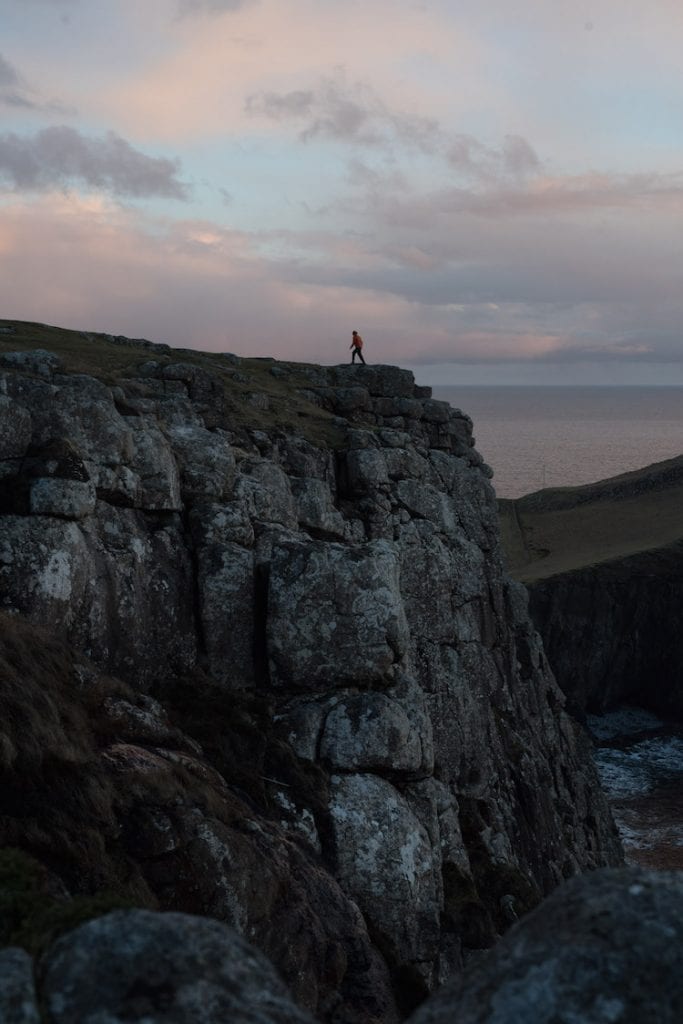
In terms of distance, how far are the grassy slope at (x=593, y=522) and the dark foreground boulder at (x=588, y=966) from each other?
85.3m

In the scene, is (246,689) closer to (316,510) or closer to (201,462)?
(201,462)

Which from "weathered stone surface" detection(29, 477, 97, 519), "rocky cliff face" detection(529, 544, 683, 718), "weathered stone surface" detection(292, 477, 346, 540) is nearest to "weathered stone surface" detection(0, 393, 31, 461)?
"weathered stone surface" detection(29, 477, 97, 519)

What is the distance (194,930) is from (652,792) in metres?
Answer: 70.4

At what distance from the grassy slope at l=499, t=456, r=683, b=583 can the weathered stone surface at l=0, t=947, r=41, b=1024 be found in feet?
285

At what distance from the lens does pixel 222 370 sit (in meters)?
45.9

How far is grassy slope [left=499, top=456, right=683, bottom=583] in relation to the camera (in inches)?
3925

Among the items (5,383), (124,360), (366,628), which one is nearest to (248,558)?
(366,628)

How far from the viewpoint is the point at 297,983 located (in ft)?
44.2

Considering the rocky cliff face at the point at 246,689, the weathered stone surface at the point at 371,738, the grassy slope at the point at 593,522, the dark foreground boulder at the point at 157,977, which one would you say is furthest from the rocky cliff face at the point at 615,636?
the dark foreground boulder at the point at 157,977

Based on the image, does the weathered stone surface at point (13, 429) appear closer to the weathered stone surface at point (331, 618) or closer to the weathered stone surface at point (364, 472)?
the weathered stone surface at point (331, 618)

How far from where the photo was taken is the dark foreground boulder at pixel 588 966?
6.23 meters

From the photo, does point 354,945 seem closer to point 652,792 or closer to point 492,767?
point 492,767

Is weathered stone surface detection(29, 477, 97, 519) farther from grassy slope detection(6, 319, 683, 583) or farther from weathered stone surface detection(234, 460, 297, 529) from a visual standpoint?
grassy slope detection(6, 319, 683, 583)

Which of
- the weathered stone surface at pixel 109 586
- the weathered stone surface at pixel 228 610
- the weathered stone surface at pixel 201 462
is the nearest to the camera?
the weathered stone surface at pixel 109 586
